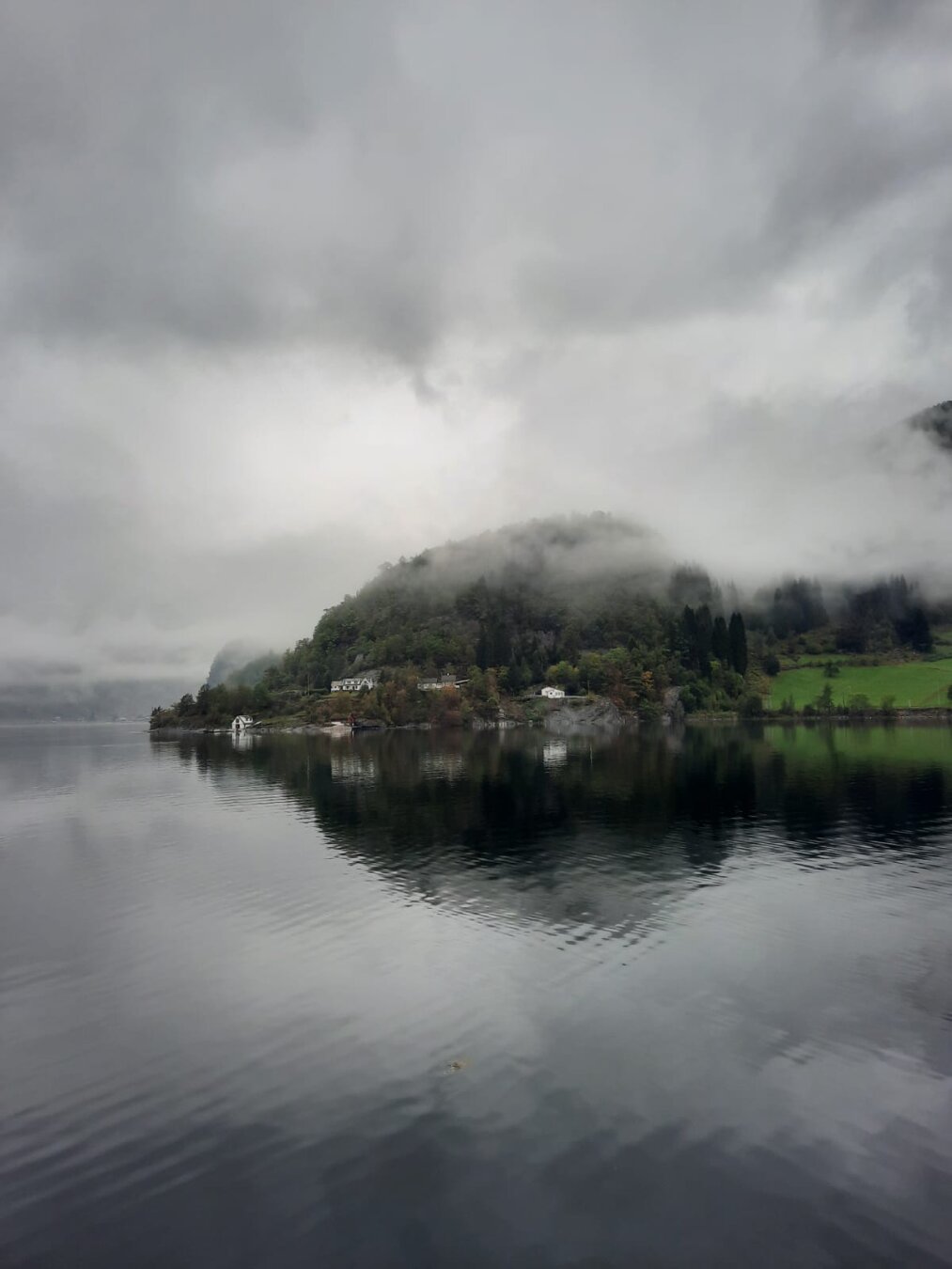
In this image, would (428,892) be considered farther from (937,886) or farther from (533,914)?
(937,886)

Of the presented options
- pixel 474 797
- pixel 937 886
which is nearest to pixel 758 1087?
pixel 937 886

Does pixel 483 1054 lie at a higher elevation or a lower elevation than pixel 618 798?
higher

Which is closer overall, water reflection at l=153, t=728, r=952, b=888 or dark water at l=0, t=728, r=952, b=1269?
dark water at l=0, t=728, r=952, b=1269

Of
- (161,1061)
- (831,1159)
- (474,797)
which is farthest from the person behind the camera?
(474,797)

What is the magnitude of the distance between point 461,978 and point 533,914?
9.55 metres

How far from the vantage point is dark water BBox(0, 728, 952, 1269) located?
664 inches

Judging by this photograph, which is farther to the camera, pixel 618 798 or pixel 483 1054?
pixel 618 798

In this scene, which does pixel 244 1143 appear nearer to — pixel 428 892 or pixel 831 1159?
pixel 831 1159

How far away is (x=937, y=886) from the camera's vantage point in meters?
44.0

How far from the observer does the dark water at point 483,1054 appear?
1688cm

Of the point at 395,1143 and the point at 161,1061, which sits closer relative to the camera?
the point at 395,1143

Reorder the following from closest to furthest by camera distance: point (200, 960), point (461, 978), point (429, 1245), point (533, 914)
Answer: point (429, 1245) < point (461, 978) < point (200, 960) < point (533, 914)

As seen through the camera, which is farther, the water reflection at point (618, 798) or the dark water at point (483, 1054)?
the water reflection at point (618, 798)

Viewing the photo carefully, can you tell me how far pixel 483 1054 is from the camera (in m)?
24.6
